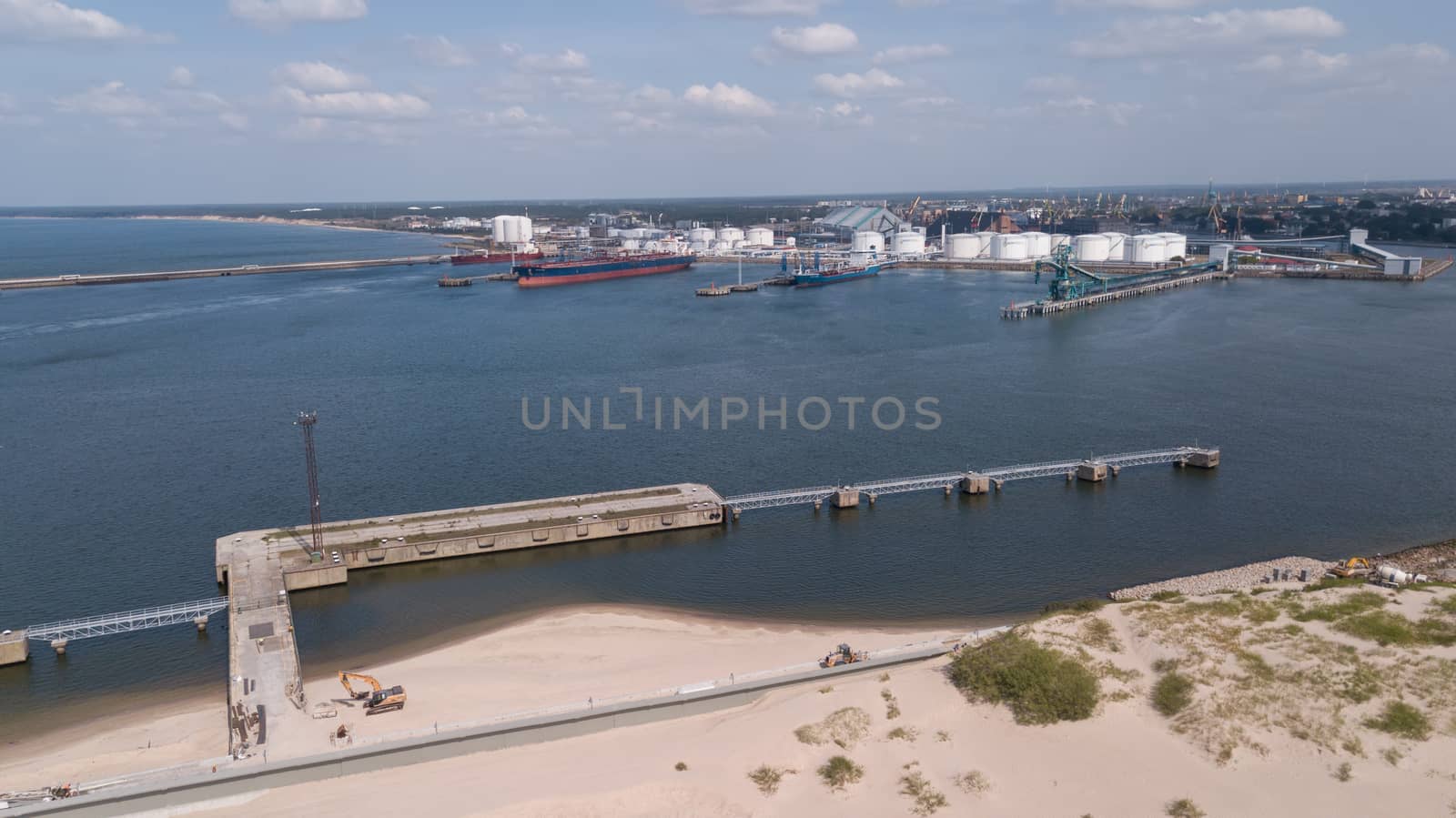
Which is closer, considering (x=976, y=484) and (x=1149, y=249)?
(x=976, y=484)

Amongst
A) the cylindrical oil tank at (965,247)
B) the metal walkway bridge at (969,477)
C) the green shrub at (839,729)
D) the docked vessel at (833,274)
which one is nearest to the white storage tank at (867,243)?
the cylindrical oil tank at (965,247)

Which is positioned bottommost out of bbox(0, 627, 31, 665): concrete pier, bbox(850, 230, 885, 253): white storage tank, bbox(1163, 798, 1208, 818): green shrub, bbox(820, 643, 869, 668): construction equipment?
bbox(0, 627, 31, 665): concrete pier

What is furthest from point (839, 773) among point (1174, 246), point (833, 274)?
point (1174, 246)

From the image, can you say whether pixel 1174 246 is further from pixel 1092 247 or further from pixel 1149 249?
pixel 1092 247

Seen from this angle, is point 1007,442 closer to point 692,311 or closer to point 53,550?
point 53,550

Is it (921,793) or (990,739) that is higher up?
(990,739)

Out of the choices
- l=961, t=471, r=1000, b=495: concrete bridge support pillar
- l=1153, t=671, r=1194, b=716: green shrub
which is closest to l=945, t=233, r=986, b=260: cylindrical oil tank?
l=961, t=471, r=1000, b=495: concrete bridge support pillar

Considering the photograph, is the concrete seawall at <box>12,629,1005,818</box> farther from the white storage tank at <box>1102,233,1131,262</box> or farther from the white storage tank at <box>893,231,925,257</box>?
the white storage tank at <box>893,231,925,257</box>
